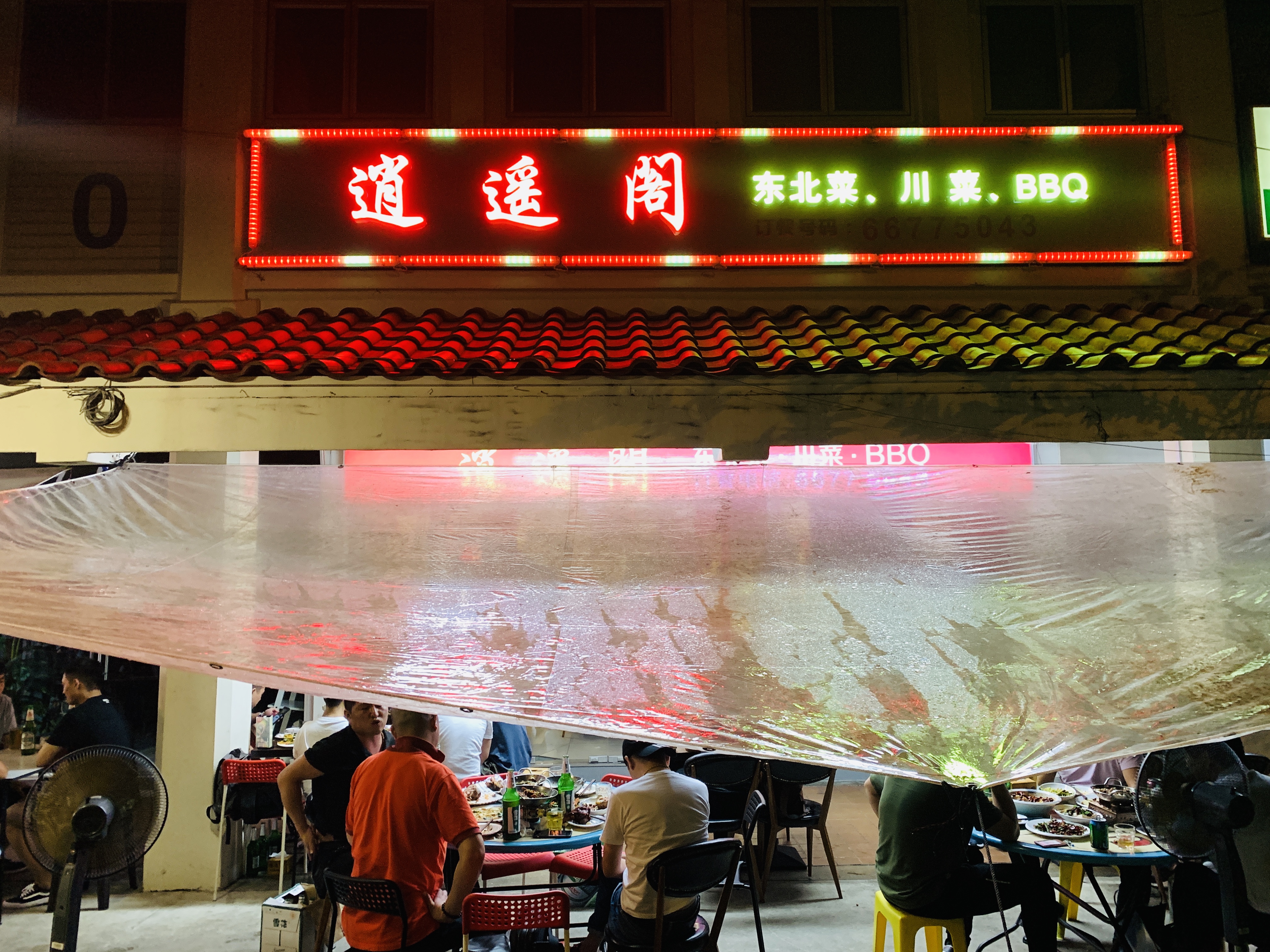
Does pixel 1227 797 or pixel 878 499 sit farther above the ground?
pixel 878 499

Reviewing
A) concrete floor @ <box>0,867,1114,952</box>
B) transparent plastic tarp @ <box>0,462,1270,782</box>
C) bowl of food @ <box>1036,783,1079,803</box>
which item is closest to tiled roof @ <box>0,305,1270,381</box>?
transparent plastic tarp @ <box>0,462,1270,782</box>

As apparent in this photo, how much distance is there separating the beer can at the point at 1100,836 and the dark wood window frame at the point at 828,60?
5675 millimetres

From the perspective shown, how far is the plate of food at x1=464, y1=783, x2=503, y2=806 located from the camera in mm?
6430

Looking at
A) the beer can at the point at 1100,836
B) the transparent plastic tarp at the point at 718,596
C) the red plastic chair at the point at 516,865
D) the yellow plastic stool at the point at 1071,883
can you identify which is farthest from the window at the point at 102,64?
the yellow plastic stool at the point at 1071,883

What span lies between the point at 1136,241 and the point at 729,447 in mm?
4351

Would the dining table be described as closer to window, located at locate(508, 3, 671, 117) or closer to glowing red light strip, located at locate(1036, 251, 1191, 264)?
glowing red light strip, located at locate(1036, 251, 1191, 264)

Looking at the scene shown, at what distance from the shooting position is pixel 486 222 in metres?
7.07

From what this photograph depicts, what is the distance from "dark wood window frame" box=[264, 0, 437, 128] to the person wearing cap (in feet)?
18.4

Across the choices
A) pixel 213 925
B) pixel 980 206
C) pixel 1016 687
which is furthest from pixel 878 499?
pixel 213 925

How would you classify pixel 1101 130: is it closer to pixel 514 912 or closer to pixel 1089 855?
pixel 1089 855

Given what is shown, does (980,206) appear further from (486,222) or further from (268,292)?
(268,292)

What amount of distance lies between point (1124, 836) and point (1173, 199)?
5025 millimetres

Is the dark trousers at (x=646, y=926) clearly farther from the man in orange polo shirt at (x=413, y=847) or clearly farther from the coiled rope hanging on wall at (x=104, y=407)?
the coiled rope hanging on wall at (x=104, y=407)

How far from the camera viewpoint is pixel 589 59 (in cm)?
740
